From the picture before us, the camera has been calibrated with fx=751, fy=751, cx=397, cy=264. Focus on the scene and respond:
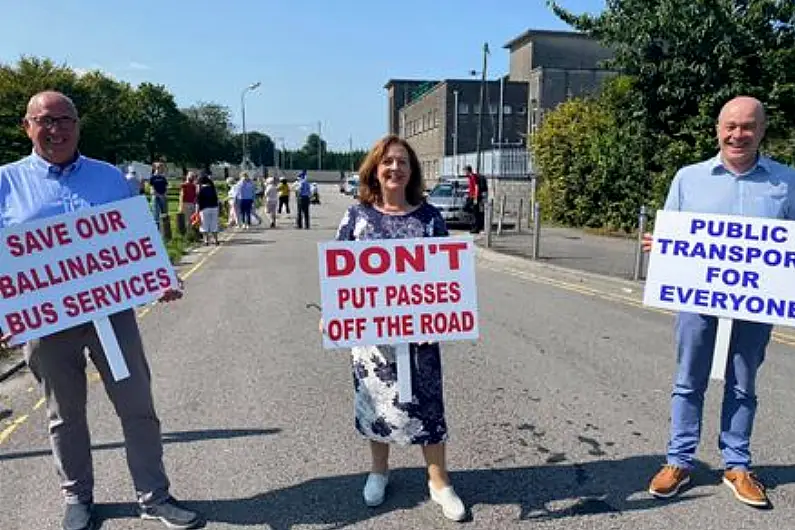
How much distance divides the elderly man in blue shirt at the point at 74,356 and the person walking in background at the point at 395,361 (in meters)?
1.05

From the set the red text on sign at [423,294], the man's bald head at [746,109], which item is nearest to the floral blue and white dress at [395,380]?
the red text on sign at [423,294]

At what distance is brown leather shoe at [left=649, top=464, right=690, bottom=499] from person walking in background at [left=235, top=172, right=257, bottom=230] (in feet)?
68.3

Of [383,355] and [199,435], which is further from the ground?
[383,355]

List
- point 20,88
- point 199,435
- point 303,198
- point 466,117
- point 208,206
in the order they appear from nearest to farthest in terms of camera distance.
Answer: point 199,435 → point 208,206 → point 303,198 → point 20,88 → point 466,117

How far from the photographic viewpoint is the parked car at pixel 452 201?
23328 millimetres

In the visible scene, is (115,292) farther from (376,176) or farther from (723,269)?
(723,269)

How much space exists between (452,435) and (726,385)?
69.9 inches

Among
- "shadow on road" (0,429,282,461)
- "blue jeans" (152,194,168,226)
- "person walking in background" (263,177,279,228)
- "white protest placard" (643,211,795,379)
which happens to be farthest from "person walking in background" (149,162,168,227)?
"white protest placard" (643,211,795,379)

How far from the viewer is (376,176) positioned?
3.90m

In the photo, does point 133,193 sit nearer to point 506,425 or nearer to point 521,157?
point 506,425

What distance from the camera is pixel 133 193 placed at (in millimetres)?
3834

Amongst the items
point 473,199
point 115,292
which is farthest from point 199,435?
point 473,199

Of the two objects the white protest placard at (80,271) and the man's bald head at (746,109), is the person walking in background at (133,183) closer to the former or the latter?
the white protest placard at (80,271)

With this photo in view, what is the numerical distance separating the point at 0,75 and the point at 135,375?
51.1 meters
